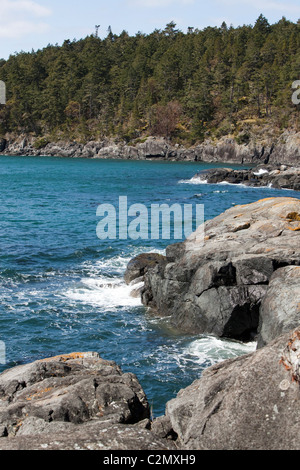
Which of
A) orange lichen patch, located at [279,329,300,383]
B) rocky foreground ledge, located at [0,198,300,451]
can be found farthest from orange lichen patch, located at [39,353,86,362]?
orange lichen patch, located at [279,329,300,383]

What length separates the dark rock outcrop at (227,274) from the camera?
2052 centimetres

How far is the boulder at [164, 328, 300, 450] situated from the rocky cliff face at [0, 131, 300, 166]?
346 ft

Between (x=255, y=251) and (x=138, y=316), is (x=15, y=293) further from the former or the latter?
(x=255, y=251)

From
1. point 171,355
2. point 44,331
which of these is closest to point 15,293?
point 44,331

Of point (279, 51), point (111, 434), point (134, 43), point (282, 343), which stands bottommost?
point (111, 434)

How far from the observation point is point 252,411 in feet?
23.2

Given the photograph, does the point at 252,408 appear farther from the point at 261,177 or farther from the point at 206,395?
the point at 261,177

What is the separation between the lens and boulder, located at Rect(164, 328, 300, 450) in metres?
6.79

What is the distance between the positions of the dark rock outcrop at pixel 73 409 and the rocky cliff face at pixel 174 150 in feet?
338

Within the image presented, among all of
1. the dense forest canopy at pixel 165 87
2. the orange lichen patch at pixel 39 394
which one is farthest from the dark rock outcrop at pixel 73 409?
the dense forest canopy at pixel 165 87

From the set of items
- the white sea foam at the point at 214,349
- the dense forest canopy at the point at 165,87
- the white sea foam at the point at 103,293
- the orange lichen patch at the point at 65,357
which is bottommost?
the white sea foam at the point at 214,349

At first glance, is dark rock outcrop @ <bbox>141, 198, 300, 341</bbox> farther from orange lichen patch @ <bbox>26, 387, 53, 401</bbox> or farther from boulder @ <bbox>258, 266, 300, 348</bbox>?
orange lichen patch @ <bbox>26, 387, 53, 401</bbox>

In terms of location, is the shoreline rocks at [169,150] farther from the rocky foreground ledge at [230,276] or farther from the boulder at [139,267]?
the rocky foreground ledge at [230,276]

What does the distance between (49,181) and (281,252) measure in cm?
6570
